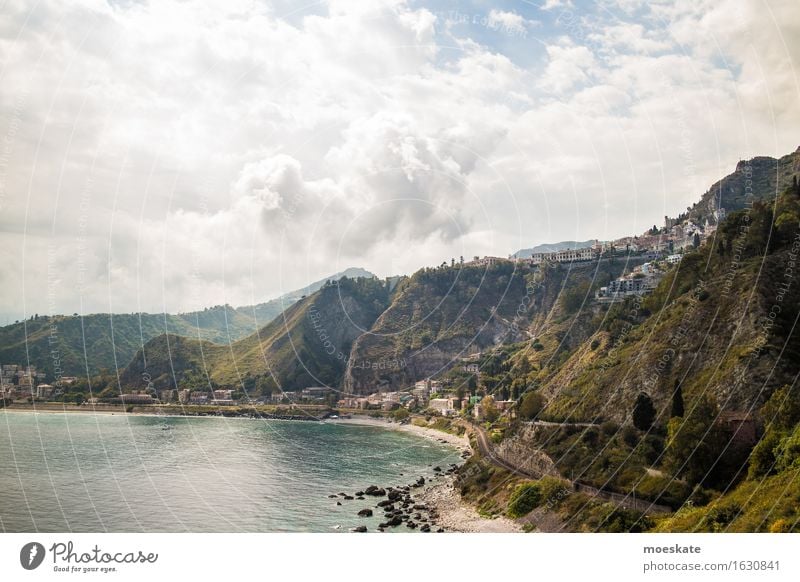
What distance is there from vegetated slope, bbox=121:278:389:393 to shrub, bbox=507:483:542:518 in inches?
3162

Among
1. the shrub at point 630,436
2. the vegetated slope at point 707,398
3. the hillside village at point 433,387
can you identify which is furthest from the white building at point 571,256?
the shrub at point 630,436

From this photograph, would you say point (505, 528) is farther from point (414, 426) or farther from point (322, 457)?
point (414, 426)

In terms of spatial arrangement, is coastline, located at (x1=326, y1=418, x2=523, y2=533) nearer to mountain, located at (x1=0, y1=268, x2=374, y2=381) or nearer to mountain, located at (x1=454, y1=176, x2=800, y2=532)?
mountain, located at (x1=454, y1=176, x2=800, y2=532)

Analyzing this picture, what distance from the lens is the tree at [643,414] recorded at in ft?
102

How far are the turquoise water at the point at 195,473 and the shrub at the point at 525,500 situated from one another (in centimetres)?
791

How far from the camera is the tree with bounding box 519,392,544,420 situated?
42.5 m

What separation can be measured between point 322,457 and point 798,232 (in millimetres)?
45137

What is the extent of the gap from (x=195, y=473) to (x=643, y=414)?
35105mm

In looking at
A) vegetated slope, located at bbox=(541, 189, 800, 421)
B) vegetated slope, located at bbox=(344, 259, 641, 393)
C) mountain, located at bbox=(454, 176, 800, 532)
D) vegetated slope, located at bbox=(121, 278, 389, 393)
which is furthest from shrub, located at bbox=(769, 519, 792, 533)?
vegetated slope, located at bbox=(121, 278, 389, 393)

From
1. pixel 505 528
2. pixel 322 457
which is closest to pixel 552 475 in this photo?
pixel 505 528

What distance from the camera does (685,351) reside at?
112 ft

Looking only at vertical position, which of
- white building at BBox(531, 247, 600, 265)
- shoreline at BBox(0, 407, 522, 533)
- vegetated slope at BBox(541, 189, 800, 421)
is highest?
white building at BBox(531, 247, 600, 265)

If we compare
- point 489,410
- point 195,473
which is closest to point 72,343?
point 195,473

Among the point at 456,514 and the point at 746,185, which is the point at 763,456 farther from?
the point at 746,185
